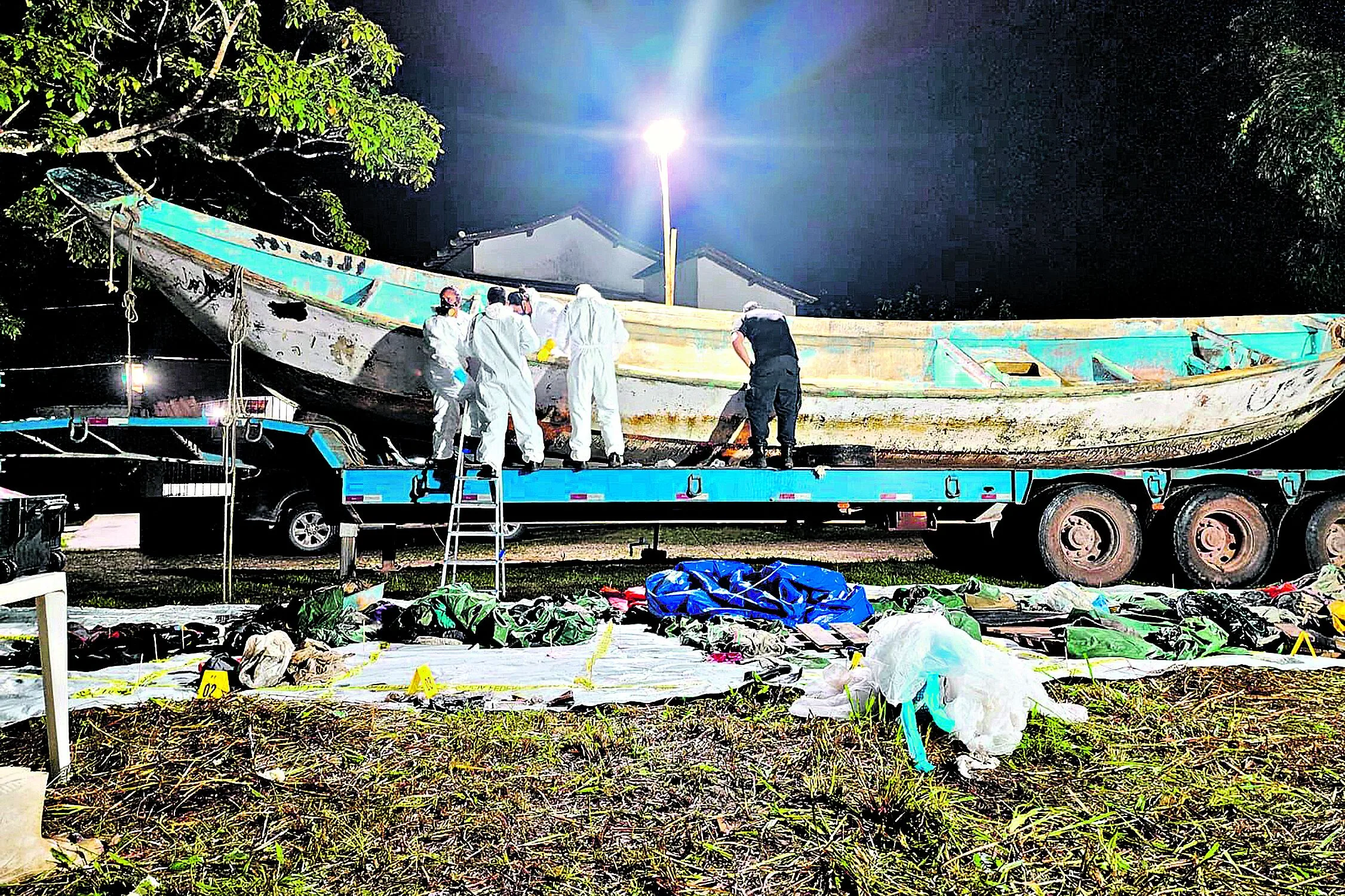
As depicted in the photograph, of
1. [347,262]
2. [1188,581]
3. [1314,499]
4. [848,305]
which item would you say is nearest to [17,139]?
[347,262]

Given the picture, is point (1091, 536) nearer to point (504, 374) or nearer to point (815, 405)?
point (815, 405)

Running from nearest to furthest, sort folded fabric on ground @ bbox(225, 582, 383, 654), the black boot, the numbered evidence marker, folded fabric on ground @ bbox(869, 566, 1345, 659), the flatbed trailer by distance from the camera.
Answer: the numbered evidence marker, folded fabric on ground @ bbox(225, 582, 383, 654), folded fabric on ground @ bbox(869, 566, 1345, 659), the flatbed trailer, the black boot

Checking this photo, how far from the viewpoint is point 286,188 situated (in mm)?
14445

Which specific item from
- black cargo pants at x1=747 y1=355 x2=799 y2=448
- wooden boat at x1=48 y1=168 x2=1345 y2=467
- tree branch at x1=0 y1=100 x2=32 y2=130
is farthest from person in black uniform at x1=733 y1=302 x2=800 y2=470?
tree branch at x1=0 y1=100 x2=32 y2=130

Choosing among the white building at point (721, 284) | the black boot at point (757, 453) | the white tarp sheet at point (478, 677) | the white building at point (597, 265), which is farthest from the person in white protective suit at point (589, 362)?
the white building at point (721, 284)

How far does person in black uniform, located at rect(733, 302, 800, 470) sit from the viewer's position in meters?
8.12

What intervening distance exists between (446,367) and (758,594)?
3.39 m

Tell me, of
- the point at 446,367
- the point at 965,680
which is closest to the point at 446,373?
the point at 446,367

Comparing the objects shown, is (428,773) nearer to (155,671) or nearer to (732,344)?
(155,671)

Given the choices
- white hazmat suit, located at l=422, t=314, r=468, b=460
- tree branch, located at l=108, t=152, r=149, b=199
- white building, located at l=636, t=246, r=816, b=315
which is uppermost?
white building, located at l=636, t=246, r=816, b=315

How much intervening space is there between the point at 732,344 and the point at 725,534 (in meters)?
6.00

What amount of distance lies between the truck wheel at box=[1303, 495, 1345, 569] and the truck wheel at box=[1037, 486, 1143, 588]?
5.20ft

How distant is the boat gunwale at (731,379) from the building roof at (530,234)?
16269 mm

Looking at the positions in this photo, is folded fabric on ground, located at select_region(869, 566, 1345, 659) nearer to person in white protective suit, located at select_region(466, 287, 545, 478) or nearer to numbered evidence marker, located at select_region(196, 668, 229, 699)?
person in white protective suit, located at select_region(466, 287, 545, 478)
